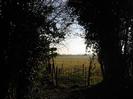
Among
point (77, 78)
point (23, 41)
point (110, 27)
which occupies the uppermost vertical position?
point (110, 27)

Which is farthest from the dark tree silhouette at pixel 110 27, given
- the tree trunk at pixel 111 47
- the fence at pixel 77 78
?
the fence at pixel 77 78

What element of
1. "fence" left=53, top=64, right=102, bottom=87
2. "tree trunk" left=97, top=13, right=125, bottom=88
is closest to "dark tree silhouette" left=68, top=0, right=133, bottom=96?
"tree trunk" left=97, top=13, right=125, bottom=88

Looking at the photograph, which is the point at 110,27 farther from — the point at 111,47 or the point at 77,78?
the point at 77,78

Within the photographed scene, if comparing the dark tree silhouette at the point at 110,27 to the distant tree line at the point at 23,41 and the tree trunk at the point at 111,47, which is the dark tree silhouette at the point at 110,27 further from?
the distant tree line at the point at 23,41

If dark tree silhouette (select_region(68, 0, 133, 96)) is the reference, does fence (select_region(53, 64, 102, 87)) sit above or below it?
below

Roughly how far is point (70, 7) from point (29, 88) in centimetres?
1282


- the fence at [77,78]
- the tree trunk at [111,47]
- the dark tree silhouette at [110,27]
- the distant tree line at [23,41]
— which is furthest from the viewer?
the fence at [77,78]

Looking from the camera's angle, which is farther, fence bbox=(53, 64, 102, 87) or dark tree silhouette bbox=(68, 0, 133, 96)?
fence bbox=(53, 64, 102, 87)

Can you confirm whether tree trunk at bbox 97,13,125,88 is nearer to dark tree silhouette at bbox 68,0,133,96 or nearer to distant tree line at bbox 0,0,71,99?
dark tree silhouette at bbox 68,0,133,96

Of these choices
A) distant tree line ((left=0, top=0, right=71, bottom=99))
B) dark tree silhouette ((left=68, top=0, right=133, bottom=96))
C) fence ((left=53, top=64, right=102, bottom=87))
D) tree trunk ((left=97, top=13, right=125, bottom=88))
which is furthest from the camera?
fence ((left=53, top=64, right=102, bottom=87))

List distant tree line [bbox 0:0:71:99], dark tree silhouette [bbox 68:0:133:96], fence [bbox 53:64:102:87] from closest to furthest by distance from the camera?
distant tree line [bbox 0:0:71:99] < dark tree silhouette [bbox 68:0:133:96] < fence [bbox 53:64:102:87]

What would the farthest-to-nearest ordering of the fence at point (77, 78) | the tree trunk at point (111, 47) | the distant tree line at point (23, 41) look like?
the fence at point (77, 78)
the tree trunk at point (111, 47)
the distant tree line at point (23, 41)

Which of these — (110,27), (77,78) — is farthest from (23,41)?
(77,78)

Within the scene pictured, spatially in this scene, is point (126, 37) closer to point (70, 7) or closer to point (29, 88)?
point (70, 7)
